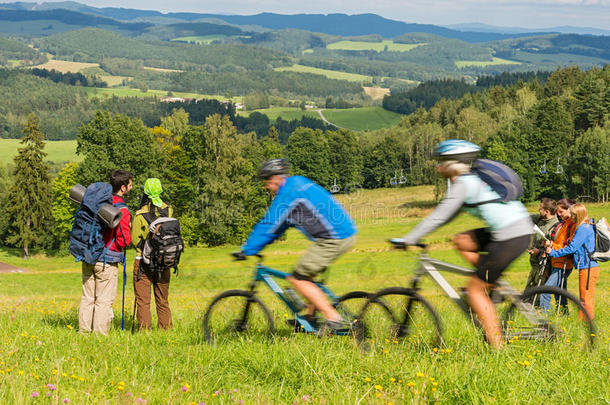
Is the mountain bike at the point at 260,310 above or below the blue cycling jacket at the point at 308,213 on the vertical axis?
below

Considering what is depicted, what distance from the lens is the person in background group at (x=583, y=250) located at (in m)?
8.97

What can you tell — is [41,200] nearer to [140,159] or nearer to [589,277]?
[140,159]

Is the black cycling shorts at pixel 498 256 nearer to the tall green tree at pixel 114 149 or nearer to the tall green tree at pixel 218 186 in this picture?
the tall green tree at pixel 218 186

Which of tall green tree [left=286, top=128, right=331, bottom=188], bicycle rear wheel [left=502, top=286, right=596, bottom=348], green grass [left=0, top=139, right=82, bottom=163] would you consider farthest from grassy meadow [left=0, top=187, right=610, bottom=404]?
green grass [left=0, top=139, right=82, bottom=163]

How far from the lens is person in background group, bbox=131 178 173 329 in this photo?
8.53 m

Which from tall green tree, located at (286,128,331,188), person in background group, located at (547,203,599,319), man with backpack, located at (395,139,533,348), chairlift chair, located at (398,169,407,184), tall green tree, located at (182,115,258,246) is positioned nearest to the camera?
man with backpack, located at (395,139,533,348)

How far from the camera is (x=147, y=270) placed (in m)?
8.76

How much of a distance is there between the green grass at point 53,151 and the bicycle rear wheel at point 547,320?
14332 centimetres

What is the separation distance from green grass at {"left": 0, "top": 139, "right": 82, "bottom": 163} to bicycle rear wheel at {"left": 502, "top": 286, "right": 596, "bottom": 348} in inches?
5643

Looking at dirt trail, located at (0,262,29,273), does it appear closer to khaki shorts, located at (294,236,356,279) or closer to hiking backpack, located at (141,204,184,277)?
hiking backpack, located at (141,204,184,277)

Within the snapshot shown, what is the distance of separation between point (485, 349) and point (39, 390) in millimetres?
4254

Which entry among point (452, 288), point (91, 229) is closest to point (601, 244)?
point (452, 288)

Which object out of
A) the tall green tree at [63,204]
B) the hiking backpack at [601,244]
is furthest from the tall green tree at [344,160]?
the hiking backpack at [601,244]

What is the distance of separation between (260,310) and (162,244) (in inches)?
81.3
